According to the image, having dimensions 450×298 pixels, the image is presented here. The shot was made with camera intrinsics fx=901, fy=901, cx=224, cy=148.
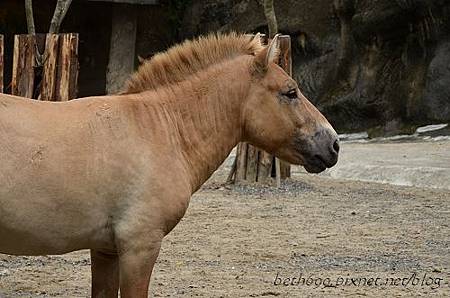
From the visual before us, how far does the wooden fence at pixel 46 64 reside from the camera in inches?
334

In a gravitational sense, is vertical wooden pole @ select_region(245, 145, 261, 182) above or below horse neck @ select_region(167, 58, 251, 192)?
below

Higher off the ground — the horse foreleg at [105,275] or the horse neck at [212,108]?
the horse neck at [212,108]

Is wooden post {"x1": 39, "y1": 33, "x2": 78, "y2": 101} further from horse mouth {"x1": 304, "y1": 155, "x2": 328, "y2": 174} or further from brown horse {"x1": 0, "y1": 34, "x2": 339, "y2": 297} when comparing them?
horse mouth {"x1": 304, "y1": 155, "x2": 328, "y2": 174}

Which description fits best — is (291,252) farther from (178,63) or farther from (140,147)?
(140,147)

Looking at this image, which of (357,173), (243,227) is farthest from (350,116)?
(243,227)

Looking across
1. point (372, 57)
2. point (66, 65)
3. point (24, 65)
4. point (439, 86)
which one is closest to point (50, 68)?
point (66, 65)

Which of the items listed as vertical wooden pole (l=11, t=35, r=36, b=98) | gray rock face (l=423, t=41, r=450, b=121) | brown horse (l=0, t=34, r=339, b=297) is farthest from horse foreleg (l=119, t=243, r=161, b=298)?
gray rock face (l=423, t=41, r=450, b=121)

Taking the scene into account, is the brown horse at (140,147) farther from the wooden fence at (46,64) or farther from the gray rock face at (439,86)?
the gray rock face at (439,86)

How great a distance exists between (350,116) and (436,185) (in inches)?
251

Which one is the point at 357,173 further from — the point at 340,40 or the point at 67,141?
the point at 67,141

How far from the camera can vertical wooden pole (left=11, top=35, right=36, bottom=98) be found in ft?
27.9

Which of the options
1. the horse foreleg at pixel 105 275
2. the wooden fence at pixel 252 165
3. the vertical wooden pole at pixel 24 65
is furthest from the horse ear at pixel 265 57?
the wooden fence at pixel 252 165

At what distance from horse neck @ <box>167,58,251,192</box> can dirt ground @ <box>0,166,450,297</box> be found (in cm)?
132

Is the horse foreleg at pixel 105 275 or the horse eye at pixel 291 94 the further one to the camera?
the horse eye at pixel 291 94
